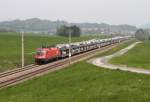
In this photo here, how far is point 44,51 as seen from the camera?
57.4 metres

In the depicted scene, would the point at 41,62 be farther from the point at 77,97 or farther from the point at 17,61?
the point at 77,97

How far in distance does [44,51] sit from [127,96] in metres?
35.5

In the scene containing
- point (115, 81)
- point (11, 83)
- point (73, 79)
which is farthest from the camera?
point (11, 83)

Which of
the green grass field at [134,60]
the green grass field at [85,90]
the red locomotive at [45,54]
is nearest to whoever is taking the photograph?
the green grass field at [85,90]

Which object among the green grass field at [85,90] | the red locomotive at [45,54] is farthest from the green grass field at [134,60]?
the green grass field at [85,90]

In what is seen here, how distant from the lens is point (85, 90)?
26.8 m

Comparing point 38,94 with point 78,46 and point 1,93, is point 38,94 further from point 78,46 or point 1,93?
point 78,46

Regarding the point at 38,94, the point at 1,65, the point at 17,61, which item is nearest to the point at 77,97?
the point at 38,94

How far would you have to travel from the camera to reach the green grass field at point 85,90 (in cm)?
2361

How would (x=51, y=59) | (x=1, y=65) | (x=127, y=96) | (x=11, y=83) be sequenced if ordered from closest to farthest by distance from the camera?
1. (x=127, y=96)
2. (x=11, y=83)
3. (x=1, y=65)
4. (x=51, y=59)

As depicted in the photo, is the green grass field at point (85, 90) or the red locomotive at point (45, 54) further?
the red locomotive at point (45, 54)

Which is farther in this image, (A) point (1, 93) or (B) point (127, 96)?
(A) point (1, 93)

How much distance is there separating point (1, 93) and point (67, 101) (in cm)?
1015

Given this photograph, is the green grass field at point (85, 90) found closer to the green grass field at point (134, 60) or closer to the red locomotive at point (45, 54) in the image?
the green grass field at point (134, 60)
